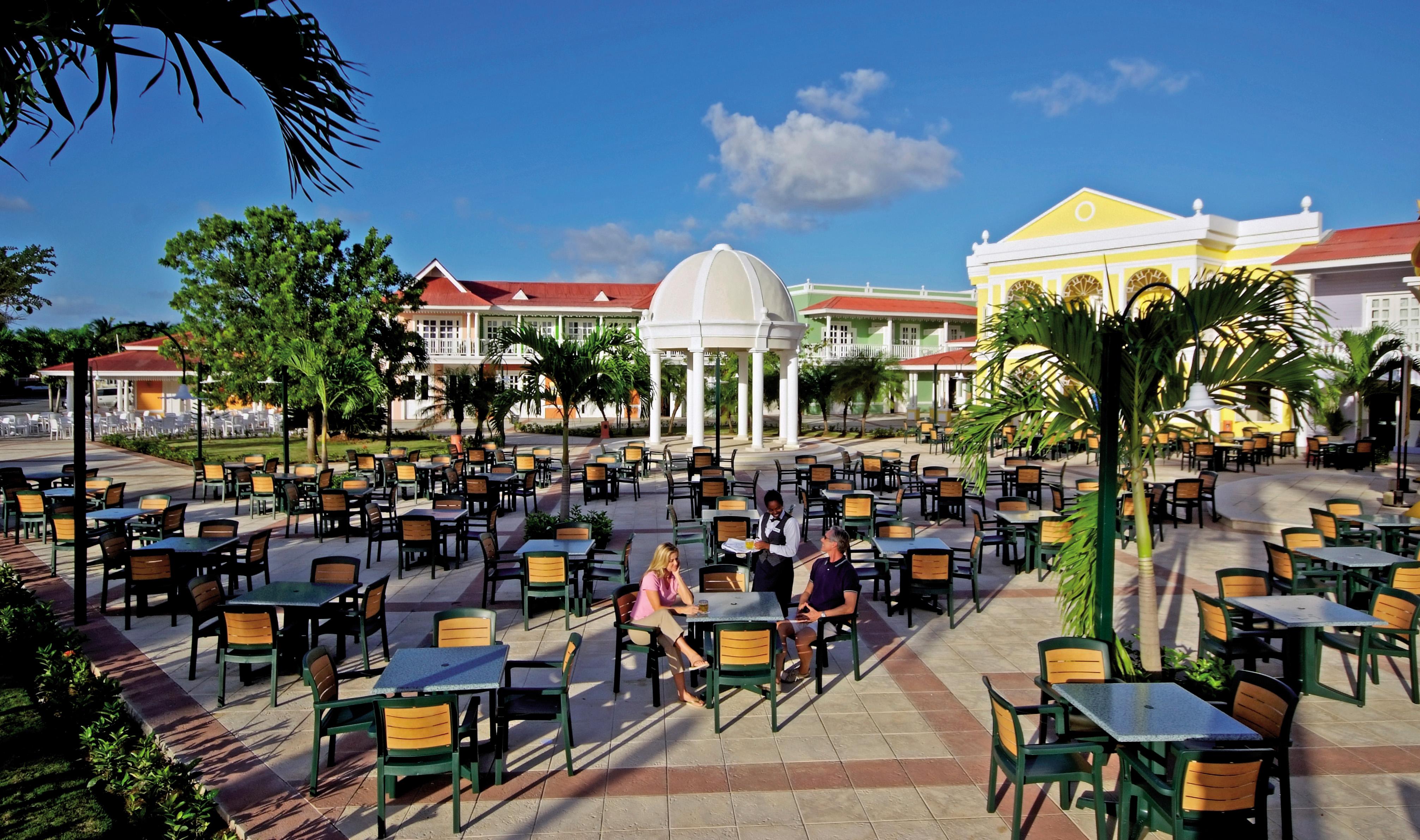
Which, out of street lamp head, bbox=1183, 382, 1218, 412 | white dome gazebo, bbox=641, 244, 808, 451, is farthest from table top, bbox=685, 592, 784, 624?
white dome gazebo, bbox=641, 244, 808, 451

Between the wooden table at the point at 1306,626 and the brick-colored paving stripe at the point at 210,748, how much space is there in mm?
7327

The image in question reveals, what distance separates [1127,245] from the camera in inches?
1378

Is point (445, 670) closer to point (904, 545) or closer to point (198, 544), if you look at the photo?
point (904, 545)

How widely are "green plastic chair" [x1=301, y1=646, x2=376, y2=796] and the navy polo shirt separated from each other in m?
3.93

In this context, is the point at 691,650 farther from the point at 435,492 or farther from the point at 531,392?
the point at 435,492

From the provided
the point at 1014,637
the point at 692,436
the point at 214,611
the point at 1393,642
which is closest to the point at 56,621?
the point at 214,611

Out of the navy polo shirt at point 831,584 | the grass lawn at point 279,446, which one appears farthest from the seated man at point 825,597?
the grass lawn at point 279,446

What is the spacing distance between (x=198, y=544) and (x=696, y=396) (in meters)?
18.1

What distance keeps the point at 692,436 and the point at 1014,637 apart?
63.4ft

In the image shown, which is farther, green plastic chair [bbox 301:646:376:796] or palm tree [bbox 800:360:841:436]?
palm tree [bbox 800:360:841:436]

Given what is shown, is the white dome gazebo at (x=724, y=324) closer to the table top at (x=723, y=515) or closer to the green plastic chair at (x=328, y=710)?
the table top at (x=723, y=515)

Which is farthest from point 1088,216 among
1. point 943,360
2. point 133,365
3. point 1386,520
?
point 133,365

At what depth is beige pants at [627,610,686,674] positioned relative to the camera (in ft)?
24.2

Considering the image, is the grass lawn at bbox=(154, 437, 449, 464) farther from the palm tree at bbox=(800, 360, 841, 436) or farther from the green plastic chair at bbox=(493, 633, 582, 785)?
the green plastic chair at bbox=(493, 633, 582, 785)
